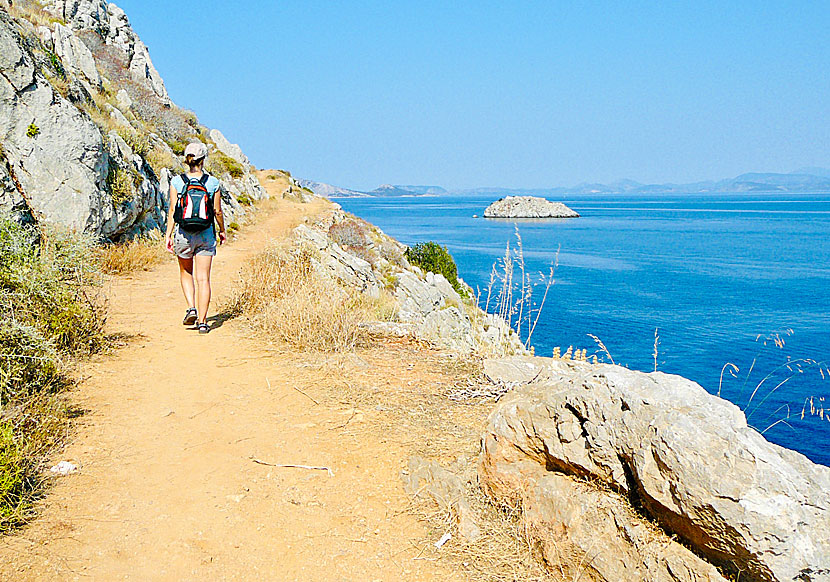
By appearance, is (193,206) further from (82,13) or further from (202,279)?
(82,13)

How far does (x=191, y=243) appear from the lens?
6.84 m

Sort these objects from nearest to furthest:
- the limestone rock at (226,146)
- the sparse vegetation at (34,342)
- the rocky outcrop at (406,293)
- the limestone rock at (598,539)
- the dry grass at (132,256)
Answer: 1. the limestone rock at (598,539)
2. the sparse vegetation at (34,342)
3. the rocky outcrop at (406,293)
4. the dry grass at (132,256)
5. the limestone rock at (226,146)

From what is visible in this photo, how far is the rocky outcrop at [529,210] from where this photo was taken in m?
125

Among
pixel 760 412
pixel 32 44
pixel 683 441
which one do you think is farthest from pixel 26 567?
pixel 760 412

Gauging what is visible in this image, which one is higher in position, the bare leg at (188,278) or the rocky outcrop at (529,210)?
the bare leg at (188,278)

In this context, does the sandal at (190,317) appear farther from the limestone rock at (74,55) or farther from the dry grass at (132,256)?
the limestone rock at (74,55)

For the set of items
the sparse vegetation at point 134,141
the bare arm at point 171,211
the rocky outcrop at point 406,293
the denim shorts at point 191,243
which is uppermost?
the sparse vegetation at point 134,141

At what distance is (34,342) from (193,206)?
255 cm

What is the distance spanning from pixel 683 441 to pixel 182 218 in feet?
18.7

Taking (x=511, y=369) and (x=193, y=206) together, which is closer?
(x=511, y=369)

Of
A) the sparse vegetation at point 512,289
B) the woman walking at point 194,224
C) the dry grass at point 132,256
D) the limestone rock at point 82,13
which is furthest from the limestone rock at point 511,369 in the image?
the limestone rock at point 82,13

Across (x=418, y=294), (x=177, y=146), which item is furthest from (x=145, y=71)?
(x=418, y=294)

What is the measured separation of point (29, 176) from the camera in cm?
975

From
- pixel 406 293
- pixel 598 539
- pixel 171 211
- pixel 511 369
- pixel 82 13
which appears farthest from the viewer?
pixel 82 13
